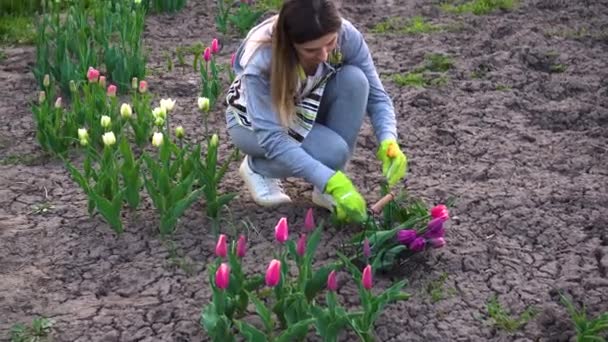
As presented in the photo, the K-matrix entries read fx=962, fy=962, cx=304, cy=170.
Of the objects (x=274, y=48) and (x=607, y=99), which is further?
(x=607, y=99)

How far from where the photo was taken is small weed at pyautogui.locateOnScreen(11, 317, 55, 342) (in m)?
2.59

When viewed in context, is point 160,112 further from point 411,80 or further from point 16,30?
→ point 16,30

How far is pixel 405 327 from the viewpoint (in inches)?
104

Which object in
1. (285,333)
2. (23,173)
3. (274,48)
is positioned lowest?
(23,173)

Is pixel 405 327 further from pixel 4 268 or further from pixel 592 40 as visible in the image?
pixel 592 40

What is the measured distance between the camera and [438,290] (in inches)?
110

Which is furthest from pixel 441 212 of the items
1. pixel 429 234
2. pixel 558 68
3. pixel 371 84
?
pixel 558 68

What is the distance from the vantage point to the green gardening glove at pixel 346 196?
2773 mm

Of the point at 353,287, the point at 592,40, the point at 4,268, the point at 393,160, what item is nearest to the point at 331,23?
the point at 393,160

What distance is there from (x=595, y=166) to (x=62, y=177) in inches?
78.4

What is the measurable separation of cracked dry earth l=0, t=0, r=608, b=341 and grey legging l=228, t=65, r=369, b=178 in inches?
7.1

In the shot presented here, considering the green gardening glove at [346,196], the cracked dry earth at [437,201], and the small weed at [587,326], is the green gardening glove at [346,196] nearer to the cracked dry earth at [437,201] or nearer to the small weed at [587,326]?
the cracked dry earth at [437,201]

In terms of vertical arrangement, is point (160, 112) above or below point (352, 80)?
below

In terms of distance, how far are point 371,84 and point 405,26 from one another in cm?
206
